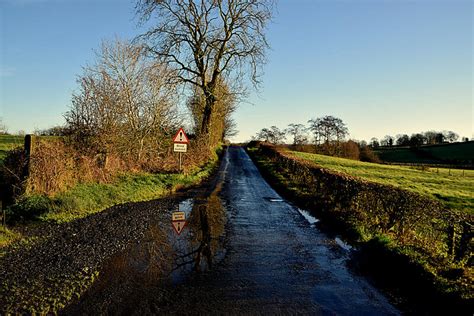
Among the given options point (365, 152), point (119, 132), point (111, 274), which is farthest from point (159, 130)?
point (365, 152)

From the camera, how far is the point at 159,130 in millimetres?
22703

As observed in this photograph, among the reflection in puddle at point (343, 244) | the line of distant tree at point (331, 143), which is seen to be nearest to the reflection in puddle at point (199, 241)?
the reflection in puddle at point (343, 244)

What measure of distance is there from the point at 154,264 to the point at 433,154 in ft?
251

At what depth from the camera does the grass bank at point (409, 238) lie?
5.73 metres

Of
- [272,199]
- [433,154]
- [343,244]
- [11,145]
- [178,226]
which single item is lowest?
[343,244]

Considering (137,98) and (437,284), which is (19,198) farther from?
(137,98)

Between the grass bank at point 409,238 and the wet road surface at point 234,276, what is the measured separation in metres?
0.69

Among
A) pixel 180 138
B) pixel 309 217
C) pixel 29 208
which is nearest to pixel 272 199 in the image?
pixel 309 217

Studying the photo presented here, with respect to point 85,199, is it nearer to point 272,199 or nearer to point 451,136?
point 272,199

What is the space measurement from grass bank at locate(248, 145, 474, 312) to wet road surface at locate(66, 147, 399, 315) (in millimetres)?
693

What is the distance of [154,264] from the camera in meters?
6.53

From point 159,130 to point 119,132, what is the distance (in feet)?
14.8

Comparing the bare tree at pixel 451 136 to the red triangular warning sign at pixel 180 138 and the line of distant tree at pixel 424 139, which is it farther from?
the red triangular warning sign at pixel 180 138

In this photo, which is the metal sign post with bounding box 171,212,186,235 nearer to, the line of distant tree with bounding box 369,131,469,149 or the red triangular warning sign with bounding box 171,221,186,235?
the red triangular warning sign with bounding box 171,221,186,235
